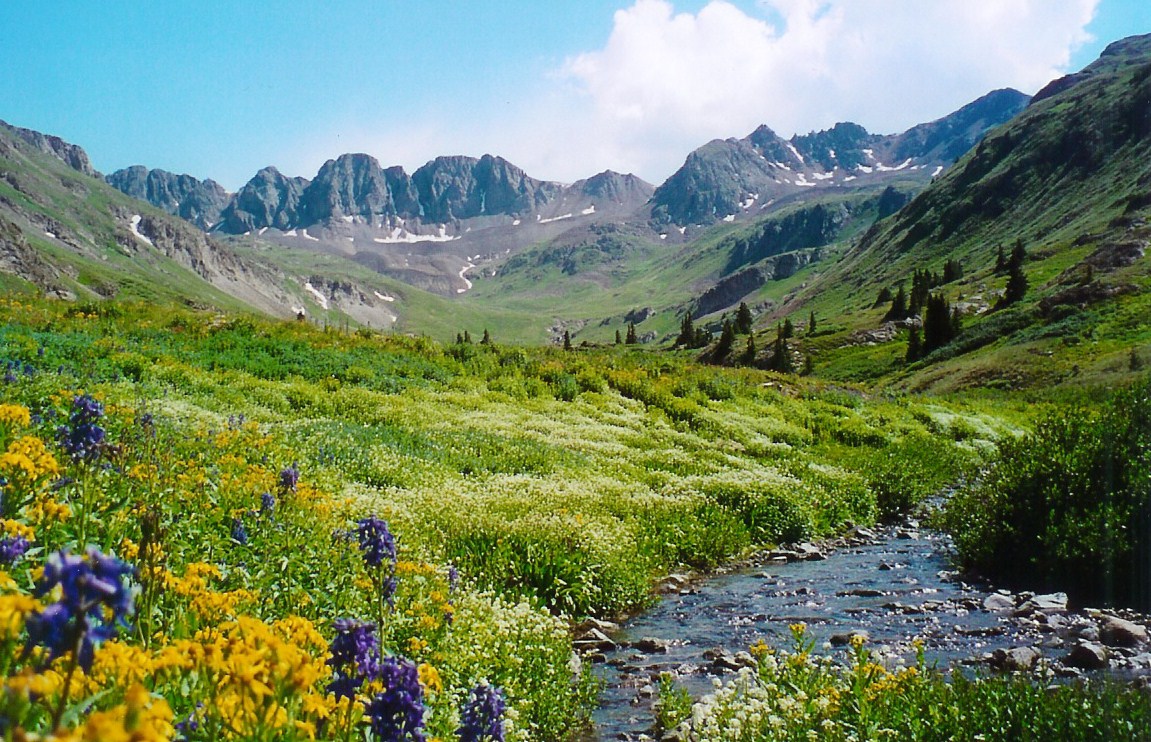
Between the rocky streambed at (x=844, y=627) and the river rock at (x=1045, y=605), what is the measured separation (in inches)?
1.1

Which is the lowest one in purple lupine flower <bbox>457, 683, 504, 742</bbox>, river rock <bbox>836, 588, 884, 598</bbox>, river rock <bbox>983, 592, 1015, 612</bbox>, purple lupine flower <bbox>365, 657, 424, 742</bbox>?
river rock <bbox>836, 588, 884, 598</bbox>

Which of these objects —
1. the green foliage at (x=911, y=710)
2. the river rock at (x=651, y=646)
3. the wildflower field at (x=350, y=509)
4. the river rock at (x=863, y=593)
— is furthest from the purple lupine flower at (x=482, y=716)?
the river rock at (x=863, y=593)

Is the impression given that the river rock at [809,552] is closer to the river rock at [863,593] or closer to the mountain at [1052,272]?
the river rock at [863,593]

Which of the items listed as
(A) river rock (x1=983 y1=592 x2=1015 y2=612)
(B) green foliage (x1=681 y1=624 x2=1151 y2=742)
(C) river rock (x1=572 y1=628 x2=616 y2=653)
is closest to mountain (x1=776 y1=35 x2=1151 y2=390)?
(A) river rock (x1=983 y1=592 x2=1015 y2=612)

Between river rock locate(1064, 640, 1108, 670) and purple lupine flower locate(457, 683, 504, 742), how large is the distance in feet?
26.2

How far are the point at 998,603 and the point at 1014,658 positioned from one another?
10.6ft

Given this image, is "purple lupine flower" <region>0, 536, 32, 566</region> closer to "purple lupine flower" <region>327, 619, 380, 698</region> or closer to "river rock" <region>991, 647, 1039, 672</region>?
"purple lupine flower" <region>327, 619, 380, 698</region>

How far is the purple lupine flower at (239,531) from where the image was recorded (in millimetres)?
7633

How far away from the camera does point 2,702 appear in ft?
6.88

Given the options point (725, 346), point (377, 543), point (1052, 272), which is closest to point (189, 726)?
point (377, 543)

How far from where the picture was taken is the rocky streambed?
882 centimetres

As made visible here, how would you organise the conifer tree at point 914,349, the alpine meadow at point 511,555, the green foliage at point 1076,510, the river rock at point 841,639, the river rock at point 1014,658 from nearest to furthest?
the alpine meadow at point 511,555 < the river rock at point 1014,658 < the river rock at point 841,639 < the green foliage at point 1076,510 < the conifer tree at point 914,349

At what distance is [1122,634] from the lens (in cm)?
920

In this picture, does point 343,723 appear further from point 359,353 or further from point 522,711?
point 359,353
